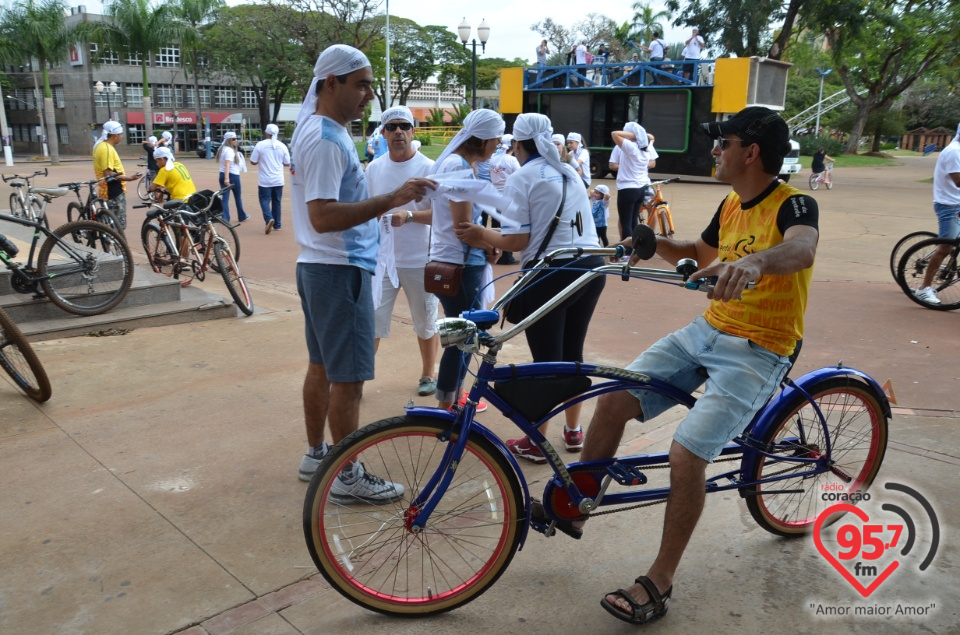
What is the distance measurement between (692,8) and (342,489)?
37.0 meters

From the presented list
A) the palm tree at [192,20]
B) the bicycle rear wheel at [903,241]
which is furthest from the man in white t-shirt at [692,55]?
the palm tree at [192,20]

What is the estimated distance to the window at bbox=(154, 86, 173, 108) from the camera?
2512 inches

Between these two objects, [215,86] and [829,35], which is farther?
[215,86]

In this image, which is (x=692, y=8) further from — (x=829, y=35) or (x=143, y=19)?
(x=143, y=19)

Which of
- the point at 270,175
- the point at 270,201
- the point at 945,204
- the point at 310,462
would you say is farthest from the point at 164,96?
the point at 310,462

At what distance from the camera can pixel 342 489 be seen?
3168 millimetres

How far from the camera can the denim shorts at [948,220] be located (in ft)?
26.5

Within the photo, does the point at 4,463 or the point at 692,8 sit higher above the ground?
the point at 692,8

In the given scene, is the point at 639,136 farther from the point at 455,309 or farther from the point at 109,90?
the point at 109,90

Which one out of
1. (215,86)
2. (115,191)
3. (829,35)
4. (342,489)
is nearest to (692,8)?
(829,35)

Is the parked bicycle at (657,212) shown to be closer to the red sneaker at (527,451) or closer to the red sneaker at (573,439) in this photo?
the red sneaker at (573,439)

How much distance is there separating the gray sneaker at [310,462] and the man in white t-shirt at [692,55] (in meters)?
23.6

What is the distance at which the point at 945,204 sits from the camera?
8094 millimetres

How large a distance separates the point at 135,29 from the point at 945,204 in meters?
53.6
